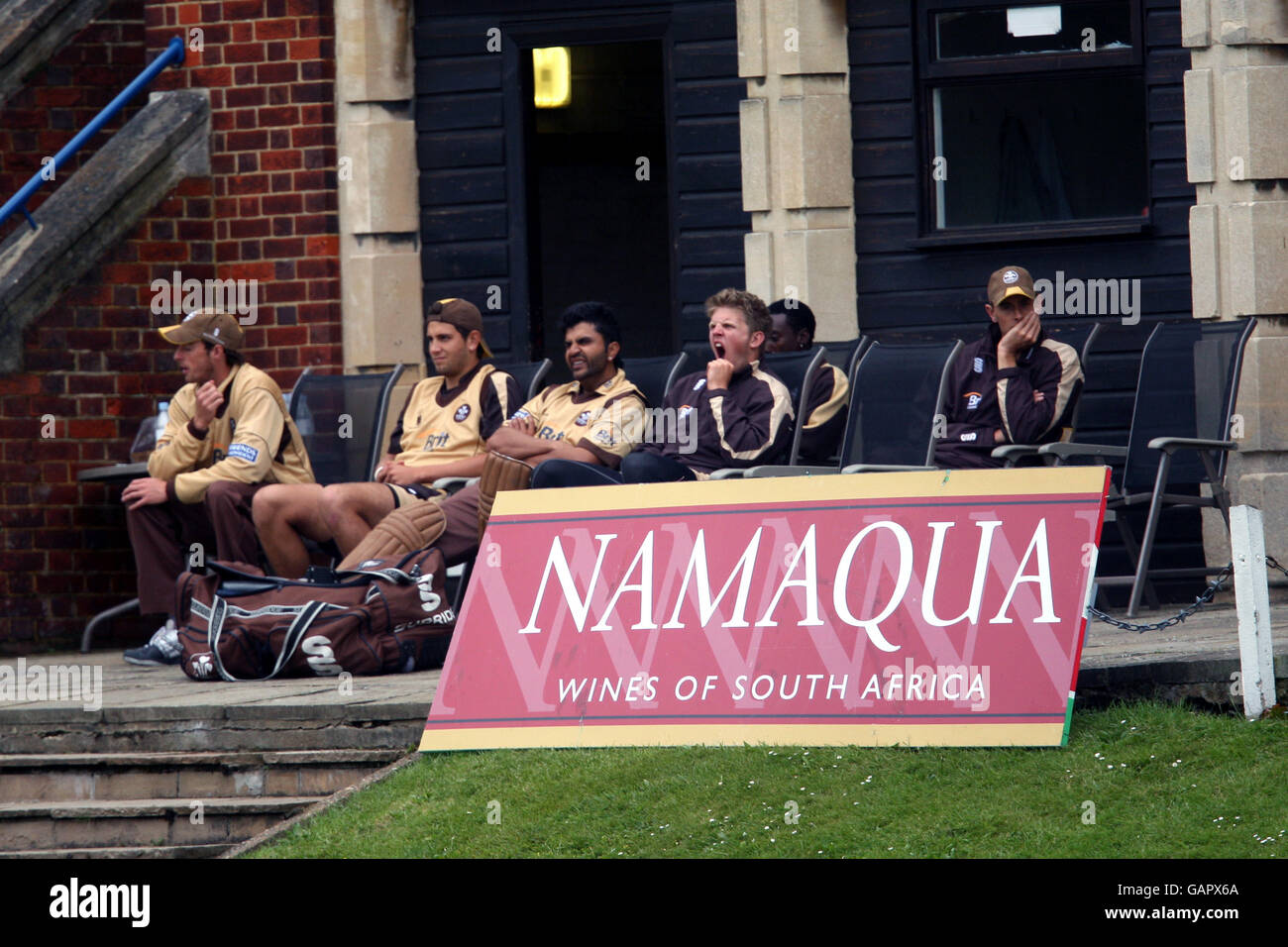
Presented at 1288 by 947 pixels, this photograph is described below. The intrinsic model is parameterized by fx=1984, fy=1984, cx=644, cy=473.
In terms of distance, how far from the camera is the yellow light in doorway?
15.1 metres

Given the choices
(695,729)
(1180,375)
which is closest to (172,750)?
(695,729)

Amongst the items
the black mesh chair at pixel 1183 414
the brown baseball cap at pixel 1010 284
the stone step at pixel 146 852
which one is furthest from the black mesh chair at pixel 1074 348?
the stone step at pixel 146 852

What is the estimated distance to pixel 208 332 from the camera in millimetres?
9250

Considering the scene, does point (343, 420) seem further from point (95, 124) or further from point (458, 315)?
point (95, 124)

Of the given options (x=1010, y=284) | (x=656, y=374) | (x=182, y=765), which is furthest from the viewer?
(x=656, y=374)

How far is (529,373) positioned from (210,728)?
136 inches

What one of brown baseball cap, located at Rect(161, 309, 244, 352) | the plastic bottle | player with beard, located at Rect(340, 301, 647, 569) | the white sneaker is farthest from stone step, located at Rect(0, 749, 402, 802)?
the plastic bottle

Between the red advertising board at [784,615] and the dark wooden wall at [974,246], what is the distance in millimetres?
3758

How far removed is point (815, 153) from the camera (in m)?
10.2

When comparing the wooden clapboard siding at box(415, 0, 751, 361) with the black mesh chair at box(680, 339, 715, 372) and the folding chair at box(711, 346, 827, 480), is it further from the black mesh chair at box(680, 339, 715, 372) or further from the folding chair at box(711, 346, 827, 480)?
the folding chair at box(711, 346, 827, 480)

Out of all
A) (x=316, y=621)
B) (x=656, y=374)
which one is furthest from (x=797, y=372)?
(x=316, y=621)

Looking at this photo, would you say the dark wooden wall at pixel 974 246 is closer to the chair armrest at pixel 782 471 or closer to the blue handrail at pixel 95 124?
the chair armrest at pixel 782 471

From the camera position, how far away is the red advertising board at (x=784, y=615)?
5.99 meters
